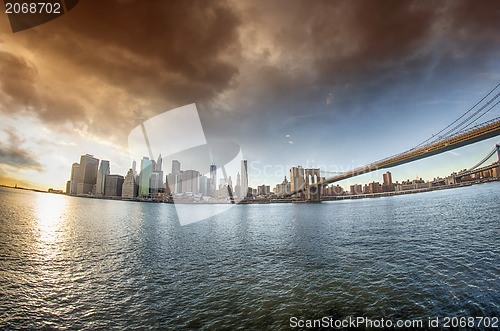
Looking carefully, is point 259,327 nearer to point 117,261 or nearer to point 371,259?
point 371,259

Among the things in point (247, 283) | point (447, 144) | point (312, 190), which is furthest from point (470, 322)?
point (312, 190)

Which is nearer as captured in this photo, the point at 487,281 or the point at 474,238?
the point at 487,281

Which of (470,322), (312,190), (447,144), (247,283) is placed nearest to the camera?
(470,322)

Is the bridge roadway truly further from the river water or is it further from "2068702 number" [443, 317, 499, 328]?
"2068702 number" [443, 317, 499, 328]

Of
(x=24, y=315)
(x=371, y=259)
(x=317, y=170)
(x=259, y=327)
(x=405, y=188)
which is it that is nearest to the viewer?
(x=259, y=327)

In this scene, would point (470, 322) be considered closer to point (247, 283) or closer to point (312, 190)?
point (247, 283)

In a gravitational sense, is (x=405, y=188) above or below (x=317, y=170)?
below

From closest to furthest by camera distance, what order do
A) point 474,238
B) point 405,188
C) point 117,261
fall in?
point 117,261, point 474,238, point 405,188

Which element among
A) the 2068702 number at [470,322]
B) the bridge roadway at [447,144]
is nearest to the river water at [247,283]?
the 2068702 number at [470,322]

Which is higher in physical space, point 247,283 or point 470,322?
point 470,322

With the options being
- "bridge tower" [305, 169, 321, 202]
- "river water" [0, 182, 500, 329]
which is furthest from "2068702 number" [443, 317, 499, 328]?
"bridge tower" [305, 169, 321, 202]

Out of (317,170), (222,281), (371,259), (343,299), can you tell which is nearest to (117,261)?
(222,281)
